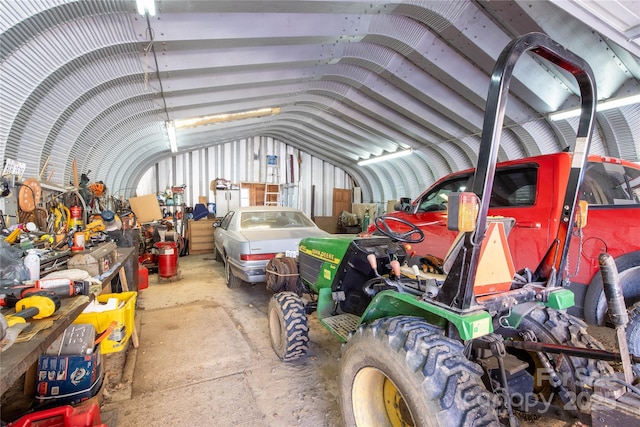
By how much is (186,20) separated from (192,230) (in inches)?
275

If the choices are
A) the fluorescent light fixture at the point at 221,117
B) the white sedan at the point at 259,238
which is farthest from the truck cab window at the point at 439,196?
the fluorescent light fixture at the point at 221,117

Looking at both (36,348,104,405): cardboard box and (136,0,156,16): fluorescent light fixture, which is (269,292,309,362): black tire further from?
(136,0,156,16): fluorescent light fixture

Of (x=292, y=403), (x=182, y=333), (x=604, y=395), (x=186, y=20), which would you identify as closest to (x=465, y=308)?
(x=604, y=395)

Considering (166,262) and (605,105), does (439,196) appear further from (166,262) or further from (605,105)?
(166,262)

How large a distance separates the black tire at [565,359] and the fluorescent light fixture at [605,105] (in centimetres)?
422

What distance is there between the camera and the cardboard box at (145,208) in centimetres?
784

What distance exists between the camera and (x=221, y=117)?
6816 millimetres

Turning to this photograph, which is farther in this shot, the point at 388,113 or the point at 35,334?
the point at 388,113

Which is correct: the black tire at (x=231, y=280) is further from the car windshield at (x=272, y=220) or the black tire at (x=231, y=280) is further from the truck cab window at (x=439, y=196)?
the truck cab window at (x=439, y=196)

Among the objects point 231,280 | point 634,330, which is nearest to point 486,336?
point 634,330

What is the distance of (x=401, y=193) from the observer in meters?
10.3

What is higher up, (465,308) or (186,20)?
(186,20)

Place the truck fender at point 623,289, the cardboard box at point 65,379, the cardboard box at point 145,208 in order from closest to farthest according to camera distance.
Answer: the cardboard box at point 65,379
the truck fender at point 623,289
the cardboard box at point 145,208

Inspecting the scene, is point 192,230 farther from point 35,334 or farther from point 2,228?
point 35,334
